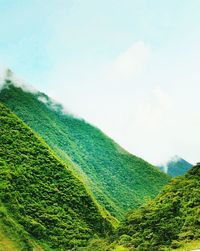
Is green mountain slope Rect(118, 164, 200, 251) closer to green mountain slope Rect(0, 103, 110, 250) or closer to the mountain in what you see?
green mountain slope Rect(0, 103, 110, 250)

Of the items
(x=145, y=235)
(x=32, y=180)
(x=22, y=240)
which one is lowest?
(x=22, y=240)

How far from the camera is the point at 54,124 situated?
15638 centimetres

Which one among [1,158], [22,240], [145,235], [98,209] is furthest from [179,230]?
[1,158]

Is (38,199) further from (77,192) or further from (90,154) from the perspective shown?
(90,154)

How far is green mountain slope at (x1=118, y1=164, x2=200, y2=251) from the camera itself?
209ft

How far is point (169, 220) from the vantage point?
68.2 metres

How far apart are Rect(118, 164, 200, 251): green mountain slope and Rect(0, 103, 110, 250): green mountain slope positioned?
2169 cm

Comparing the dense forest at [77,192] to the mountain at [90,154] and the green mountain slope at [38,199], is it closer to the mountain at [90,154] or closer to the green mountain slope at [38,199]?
the green mountain slope at [38,199]

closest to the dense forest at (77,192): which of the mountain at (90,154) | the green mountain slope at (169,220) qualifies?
the green mountain slope at (169,220)

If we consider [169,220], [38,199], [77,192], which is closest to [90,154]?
[77,192]

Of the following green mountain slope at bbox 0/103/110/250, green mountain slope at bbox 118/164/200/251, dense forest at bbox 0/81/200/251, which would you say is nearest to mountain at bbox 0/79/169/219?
dense forest at bbox 0/81/200/251

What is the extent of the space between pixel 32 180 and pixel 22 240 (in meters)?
22.3

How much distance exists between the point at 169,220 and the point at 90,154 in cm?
9301

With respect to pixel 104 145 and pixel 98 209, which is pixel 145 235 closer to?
pixel 98 209
